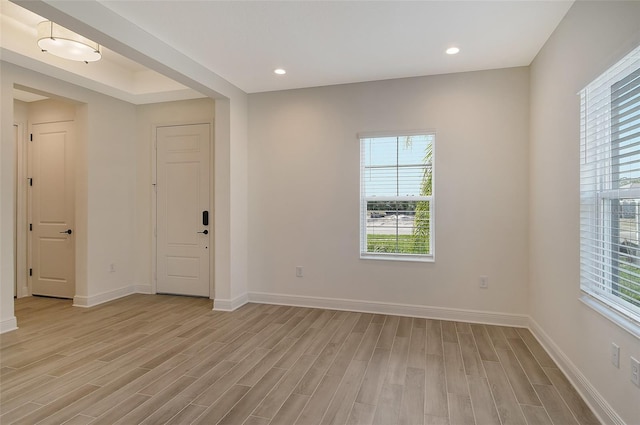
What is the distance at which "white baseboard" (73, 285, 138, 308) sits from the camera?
14.2 ft

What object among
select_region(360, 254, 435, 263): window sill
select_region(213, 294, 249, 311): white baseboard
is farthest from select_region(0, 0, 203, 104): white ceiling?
select_region(360, 254, 435, 263): window sill

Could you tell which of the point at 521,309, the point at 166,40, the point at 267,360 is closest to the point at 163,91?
the point at 166,40

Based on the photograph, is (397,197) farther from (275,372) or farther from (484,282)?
(275,372)

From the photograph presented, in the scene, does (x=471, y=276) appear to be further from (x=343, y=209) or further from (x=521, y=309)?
(x=343, y=209)

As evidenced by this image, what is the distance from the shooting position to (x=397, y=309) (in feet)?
13.2

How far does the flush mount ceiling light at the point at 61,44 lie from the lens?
3.07 metres

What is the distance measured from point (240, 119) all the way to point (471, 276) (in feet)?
11.1

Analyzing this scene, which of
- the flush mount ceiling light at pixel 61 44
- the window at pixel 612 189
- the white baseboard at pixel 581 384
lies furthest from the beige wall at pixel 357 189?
the flush mount ceiling light at pixel 61 44

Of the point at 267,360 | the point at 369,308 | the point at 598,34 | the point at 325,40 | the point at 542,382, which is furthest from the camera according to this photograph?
the point at 369,308

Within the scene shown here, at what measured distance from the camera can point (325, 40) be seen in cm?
307

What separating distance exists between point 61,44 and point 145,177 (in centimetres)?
218

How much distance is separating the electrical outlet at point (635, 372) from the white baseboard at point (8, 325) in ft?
16.6

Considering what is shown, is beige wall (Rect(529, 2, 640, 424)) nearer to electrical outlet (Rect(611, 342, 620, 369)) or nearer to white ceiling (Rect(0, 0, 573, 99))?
electrical outlet (Rect(611, 342, 620, 369))

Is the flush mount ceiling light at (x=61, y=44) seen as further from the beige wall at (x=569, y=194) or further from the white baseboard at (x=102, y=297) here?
the beige wall at (x=569, y=194)
